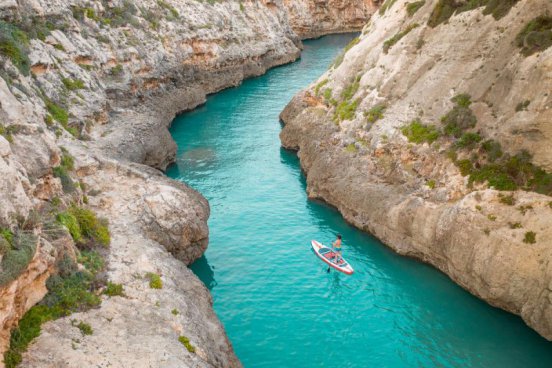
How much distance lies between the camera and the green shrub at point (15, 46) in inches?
1655

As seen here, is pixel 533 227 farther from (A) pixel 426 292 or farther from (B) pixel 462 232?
(A) pixel 426 292

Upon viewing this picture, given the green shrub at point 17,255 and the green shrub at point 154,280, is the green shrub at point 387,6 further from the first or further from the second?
the green shrub at point 17,255

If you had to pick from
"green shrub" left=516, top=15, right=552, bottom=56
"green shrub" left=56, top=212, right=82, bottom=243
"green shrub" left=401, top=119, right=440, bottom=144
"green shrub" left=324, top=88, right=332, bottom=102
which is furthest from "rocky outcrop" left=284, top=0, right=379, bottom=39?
"green shrub" left=56, top=212, right=82, bottom=243

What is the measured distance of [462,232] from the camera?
106 ft

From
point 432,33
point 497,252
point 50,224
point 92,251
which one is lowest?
point 497,252

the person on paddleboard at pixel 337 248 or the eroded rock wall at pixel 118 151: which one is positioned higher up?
the eroded rock wall at pixel 118 151

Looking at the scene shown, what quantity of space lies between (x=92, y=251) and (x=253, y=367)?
35.5 ft

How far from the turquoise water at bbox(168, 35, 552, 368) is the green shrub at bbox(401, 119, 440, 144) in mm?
8855

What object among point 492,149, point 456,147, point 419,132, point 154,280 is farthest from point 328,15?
point 154,280

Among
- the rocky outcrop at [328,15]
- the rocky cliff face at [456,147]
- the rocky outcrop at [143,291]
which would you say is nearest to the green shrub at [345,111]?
the rocky cliff face at [456,147]

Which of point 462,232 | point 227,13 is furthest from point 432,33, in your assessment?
point 227,13

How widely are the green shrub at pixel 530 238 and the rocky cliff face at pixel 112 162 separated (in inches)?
718

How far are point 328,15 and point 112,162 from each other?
426ft

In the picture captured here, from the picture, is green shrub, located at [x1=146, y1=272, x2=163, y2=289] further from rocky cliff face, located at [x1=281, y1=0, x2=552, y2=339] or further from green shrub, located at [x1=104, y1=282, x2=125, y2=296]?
rocky cliff face, located at [x1=281, y1=0, x2=552, y2=339]
